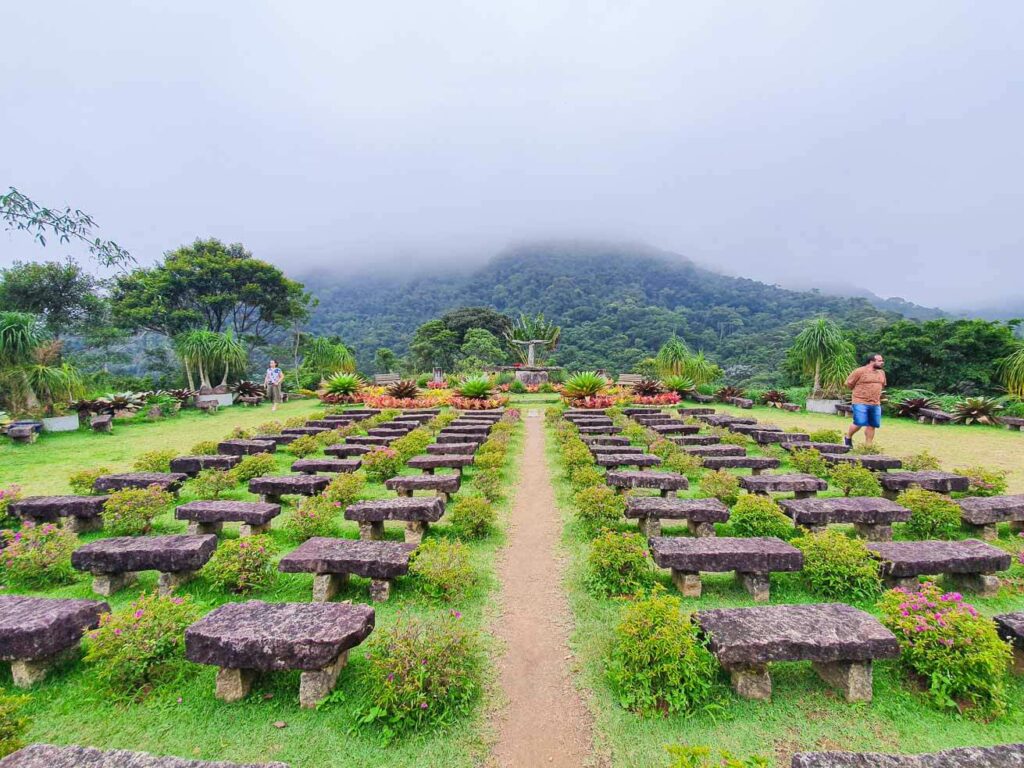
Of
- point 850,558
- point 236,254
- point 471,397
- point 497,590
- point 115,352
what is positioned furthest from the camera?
point 236,254

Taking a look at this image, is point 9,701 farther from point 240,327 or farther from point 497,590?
point 240,327

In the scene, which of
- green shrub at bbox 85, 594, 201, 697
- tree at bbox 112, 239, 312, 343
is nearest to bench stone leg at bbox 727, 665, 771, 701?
green shrub at bbox 85, 594, 201, 697

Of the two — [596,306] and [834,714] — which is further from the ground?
[596,306]

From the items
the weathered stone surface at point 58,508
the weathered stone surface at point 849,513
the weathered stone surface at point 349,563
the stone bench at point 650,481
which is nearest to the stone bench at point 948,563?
the weathered stone surface at point 849,513

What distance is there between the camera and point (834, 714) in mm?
2840

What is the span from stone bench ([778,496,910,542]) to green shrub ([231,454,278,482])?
24.1 ft

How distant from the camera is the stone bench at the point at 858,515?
512cm

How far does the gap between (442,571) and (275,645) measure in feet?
4.81

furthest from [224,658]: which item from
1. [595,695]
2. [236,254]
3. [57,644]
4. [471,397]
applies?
[236,254]

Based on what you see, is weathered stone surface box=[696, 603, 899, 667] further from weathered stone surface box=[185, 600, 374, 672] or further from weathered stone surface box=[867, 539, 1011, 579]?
weathered stone surface box=[185, 600, 374, 672]

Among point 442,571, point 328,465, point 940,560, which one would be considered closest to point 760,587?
point 940,560

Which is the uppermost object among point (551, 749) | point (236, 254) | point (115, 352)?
point (236, 254)

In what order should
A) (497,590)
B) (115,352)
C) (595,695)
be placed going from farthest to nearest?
(115,352), (497,590), (595,695)

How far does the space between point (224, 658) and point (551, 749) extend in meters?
2.04
